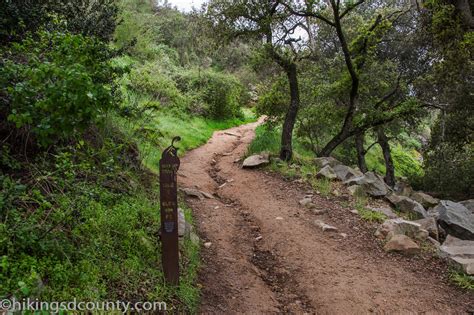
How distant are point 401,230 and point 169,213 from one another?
445 centimetres

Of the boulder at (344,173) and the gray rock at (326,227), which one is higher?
the boulder at (344,173)

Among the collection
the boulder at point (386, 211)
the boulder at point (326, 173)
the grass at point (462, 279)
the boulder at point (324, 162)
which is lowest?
the grass at point (462, 279)

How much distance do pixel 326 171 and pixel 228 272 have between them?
510 cm

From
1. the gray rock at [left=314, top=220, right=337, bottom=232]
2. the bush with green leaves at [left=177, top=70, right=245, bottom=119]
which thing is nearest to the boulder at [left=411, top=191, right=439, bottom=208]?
the gray rock at [left=314, top=220, right=337, bottom=232]

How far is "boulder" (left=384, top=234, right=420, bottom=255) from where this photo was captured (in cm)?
597

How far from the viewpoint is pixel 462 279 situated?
5215 millimetres

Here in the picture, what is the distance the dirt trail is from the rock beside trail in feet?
0.73

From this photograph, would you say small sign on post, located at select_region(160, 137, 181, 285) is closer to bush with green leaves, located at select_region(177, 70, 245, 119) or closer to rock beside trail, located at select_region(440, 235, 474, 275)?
rock beside trail, located at select_region(440, 235, 474, 275)

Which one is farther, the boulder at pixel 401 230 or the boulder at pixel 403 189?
the boulder at pixel 403 189

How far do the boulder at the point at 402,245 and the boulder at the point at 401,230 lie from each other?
20 cm

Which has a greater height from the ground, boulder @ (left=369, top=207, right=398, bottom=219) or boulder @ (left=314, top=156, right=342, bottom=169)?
boulder @ (left=314, top=156, right=342, bottom=169)

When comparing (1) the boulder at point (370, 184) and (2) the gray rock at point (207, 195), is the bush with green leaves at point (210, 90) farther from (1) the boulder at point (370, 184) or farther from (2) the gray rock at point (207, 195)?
(1) the boulder at point (370, 184)

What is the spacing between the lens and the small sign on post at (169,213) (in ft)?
13.7

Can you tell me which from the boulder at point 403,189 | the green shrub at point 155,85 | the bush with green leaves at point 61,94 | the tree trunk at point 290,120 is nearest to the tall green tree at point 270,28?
the tree trunk at point 290,120
